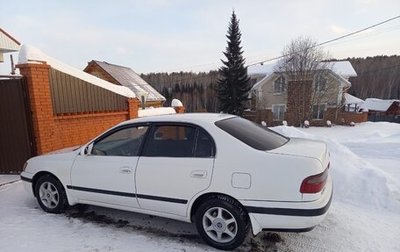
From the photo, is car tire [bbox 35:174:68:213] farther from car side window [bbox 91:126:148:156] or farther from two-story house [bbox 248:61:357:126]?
two-story house [bbox 248:61:357:126]

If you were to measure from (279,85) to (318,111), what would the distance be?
5018 mm

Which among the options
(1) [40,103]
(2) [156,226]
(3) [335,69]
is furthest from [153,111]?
(3) [335,69]

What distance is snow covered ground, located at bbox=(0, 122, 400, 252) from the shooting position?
11.2 feet

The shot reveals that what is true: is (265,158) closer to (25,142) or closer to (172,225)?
(172,225)

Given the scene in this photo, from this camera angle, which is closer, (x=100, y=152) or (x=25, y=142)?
(x=100, y=152)

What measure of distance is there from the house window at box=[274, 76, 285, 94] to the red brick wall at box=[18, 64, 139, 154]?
1046 inches

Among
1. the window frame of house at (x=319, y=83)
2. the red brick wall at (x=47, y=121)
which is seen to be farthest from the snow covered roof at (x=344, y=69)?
the red brick wall at (x=47, y=121)

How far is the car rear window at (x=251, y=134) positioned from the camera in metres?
3.38

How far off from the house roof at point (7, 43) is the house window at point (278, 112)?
25.4 metres

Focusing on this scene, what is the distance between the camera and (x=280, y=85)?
104ft

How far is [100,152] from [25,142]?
346cm

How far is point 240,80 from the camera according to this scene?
30.7 metres

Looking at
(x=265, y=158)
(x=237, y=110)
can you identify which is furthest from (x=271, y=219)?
(x=237, y=110)

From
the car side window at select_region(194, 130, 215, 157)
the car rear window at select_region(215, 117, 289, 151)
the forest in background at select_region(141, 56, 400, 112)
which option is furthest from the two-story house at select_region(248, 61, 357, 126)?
Result: the car side window at select_region(194, 130, 215, 157)
